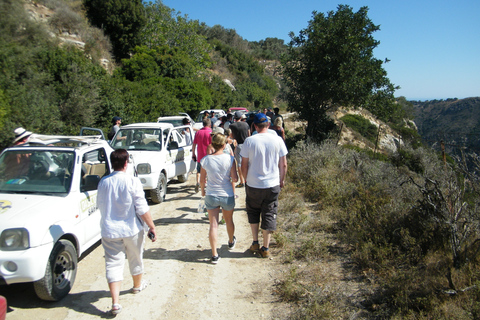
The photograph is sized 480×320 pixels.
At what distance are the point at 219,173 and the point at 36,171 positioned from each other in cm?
254

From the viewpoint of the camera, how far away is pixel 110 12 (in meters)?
28.9

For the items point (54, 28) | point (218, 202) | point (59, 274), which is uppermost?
point (54, 28)

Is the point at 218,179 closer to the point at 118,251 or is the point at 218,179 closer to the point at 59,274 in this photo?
the point at 118,251

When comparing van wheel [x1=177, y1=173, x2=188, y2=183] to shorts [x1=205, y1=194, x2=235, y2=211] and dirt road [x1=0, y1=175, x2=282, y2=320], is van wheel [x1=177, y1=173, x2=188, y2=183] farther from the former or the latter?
shorts [x1=205, y1=194, x2=235, y2=211]

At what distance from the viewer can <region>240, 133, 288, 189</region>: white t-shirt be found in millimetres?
4953

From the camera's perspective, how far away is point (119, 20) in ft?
97.1

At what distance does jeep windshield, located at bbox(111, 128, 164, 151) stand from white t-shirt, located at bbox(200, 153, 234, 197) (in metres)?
3.98

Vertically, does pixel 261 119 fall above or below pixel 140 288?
above

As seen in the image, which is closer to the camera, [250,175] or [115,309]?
[115,309]

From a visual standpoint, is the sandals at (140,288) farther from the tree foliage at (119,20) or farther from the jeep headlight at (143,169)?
the tree foliage at (119,20)

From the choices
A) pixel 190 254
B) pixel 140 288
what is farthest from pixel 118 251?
pixel 190 254

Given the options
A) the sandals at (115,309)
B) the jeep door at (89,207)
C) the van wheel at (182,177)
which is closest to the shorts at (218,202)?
the jeep door at (89,207)

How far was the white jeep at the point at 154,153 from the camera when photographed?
25.5 feet

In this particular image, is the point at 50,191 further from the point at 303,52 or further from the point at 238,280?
the point at 303,52
